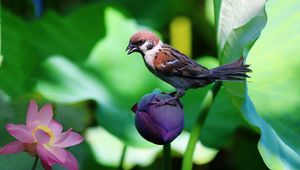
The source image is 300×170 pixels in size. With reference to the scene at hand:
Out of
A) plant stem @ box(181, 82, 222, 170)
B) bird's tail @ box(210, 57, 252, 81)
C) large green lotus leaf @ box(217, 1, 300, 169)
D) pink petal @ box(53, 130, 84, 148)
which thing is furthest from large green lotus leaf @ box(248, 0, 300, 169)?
pink petal @ box(53, 130, 84, 148)

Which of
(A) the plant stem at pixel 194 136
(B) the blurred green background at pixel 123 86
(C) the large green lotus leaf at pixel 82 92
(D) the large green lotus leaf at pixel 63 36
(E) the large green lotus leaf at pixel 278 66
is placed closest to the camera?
(A) the plant stem at pixel 194 136

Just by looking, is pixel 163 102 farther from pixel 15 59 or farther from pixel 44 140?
pixel 15 59

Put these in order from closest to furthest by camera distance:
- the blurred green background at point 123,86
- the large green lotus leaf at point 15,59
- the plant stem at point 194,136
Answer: the plant stem at point 194,136, the blurred green background at point 123,86, the large green lotus leaf at point 15,59

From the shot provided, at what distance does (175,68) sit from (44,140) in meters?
0.18

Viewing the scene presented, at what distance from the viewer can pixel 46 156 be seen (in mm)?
817

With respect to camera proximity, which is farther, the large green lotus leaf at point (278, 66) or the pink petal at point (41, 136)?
the large green lotus leaf at point (278, 66)

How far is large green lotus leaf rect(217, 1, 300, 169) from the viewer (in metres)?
0.99

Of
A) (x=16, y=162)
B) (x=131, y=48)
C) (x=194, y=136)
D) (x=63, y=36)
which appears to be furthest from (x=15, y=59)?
(x=131, y=48)

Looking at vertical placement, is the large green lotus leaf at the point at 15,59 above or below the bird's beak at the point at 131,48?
below

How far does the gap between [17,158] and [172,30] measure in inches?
41.5

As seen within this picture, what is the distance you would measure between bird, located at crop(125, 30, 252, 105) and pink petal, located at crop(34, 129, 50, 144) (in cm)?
14

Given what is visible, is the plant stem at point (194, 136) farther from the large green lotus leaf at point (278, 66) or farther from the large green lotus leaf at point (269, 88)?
the large green lotus leaf at point (278, 66)

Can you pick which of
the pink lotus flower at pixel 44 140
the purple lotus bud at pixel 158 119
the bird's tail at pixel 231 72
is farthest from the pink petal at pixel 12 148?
the bird's tail at pixel 231 72

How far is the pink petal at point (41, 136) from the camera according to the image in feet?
2.71
